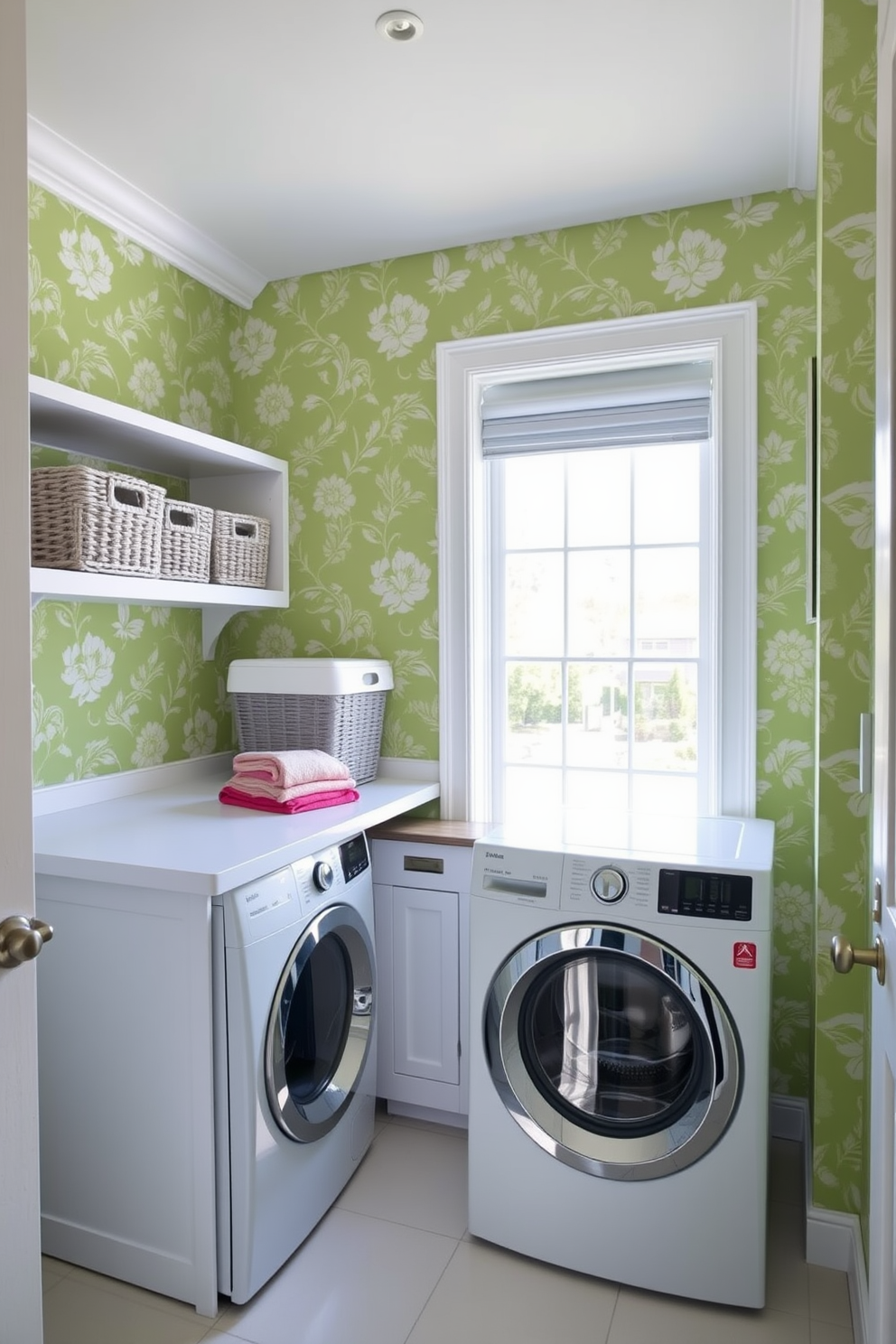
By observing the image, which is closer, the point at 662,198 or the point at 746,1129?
the point at 746,1129

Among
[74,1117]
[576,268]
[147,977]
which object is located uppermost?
[576,268]

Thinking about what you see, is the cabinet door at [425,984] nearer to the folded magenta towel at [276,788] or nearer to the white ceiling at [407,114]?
the folded magenta towel at [276,788]

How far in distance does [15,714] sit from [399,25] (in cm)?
147

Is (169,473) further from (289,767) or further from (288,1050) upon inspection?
(288,1050)

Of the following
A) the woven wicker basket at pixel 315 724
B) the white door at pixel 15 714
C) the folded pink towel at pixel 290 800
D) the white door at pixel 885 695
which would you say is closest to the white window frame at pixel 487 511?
the woven wicker basket at pixel 315 724

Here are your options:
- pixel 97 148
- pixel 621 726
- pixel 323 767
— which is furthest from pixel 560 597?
pixel 97 148

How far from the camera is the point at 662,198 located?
2338 millimetres

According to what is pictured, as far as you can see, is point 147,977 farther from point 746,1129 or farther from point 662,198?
point 662,198

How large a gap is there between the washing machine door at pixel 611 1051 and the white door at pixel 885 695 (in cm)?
64

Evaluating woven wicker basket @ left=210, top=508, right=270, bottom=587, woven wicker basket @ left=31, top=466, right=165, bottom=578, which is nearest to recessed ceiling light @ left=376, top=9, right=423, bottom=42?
woven wicker basket @ left=31, top=466, right=165, bottom=578

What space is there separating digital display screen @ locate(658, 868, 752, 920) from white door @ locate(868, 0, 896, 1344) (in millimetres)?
616

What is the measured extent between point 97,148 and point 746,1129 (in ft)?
8.52

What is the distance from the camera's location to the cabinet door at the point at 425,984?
2393 mm

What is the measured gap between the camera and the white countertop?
5.55 ft
